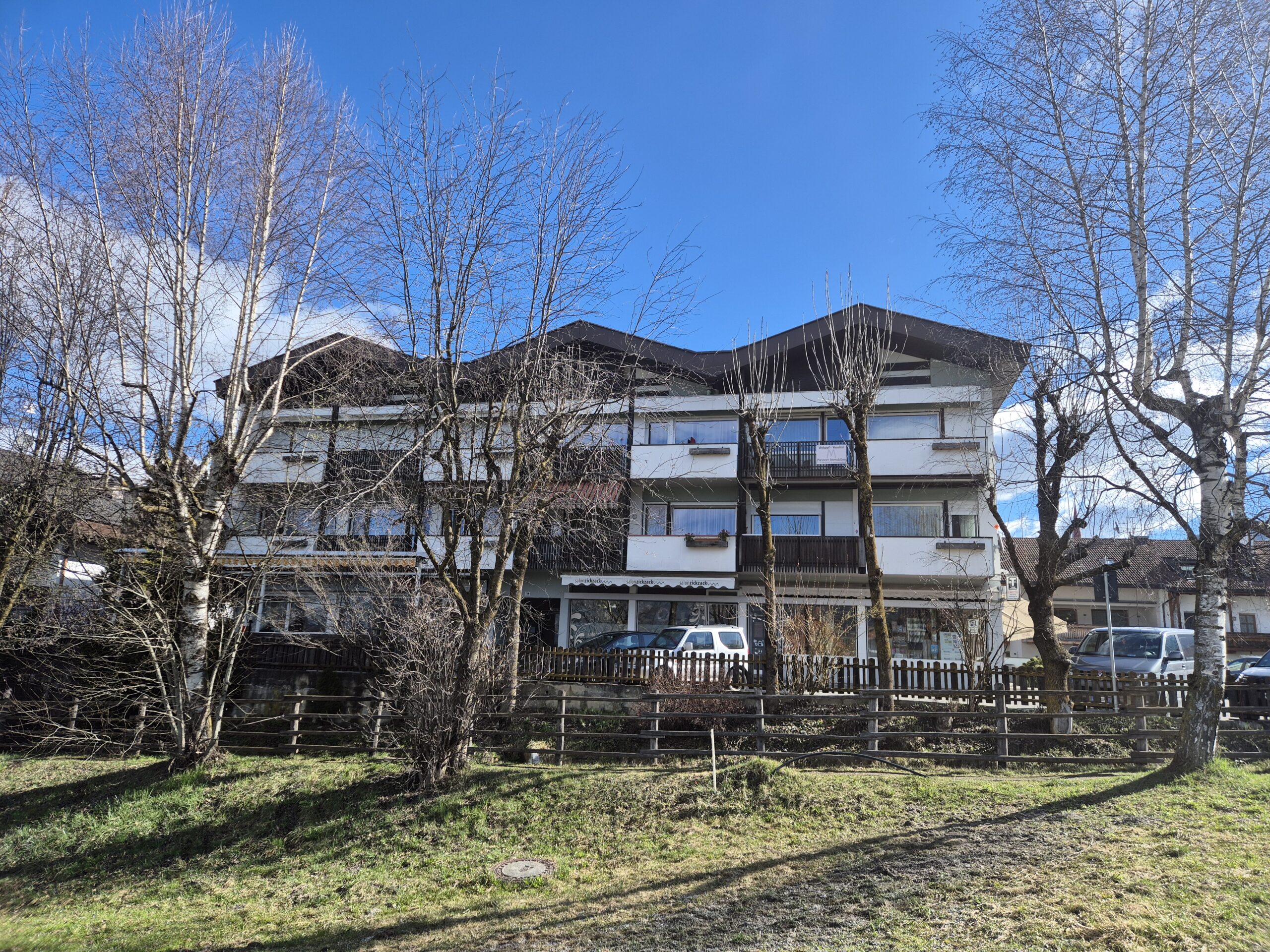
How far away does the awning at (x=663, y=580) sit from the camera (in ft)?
77.4

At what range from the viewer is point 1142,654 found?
18.5 metres

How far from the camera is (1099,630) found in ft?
67.4

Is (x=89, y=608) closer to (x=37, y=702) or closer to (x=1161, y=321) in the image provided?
(x=37, y=702)

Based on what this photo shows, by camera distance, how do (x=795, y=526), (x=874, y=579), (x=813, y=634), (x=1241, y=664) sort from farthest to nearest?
(x=795, y=526) → (x=1241, y=664) → (x=813, y=634) → (x=874, y=579)

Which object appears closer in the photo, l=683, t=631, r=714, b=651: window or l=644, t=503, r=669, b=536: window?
l=683, t=631, r=714, b=651: window

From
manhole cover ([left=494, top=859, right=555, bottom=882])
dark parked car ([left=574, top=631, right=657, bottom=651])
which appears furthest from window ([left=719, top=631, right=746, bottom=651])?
manhole cover ([left=494, top=859, right=555, bottom=882])

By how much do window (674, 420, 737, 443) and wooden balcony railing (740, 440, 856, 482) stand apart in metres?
1.12

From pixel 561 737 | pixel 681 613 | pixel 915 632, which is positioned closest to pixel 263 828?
pixel 561 737

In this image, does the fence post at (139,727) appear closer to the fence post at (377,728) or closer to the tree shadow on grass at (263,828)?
the tree shadow on grass at (263,828)

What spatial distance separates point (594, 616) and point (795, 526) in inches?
280

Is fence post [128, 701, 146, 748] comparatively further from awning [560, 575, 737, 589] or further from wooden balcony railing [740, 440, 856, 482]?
wooden balcony railing [740, 440, 856, 482]

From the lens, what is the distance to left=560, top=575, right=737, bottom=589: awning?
2359 cm

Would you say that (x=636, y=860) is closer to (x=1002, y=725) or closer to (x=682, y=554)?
(x=1002, y=725)

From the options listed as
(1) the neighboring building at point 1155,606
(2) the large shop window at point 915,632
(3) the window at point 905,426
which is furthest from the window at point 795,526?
(1) the neighboring building at point 1155,606
